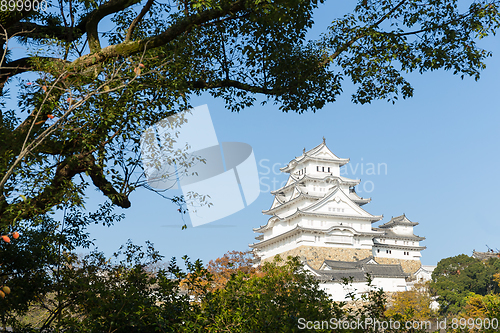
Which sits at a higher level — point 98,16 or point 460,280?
point 98,16

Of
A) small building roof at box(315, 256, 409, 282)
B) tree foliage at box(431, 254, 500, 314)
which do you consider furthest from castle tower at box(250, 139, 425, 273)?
tree foliage at box(431, 254, 500, 314)

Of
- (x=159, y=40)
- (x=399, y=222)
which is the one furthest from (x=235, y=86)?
(x=399, y=222)

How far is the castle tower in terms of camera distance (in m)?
31.9

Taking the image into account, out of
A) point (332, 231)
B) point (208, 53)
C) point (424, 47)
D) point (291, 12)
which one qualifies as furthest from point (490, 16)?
point (332, 231)

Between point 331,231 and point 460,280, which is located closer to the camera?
point 460,280

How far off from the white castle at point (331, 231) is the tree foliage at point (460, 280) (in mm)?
2283

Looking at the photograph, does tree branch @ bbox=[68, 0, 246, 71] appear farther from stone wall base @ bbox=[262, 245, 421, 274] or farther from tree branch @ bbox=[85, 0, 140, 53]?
stone wall base @ bbox=[262, 245, 421, 274]

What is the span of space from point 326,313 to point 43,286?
3.37 metres

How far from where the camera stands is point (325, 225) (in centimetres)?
3259

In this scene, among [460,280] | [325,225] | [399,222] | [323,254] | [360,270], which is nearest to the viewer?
[360,270]

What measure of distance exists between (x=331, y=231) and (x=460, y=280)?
411 inches

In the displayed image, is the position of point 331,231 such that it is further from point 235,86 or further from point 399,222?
point 235,86

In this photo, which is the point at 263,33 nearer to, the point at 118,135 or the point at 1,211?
the point at 118,135

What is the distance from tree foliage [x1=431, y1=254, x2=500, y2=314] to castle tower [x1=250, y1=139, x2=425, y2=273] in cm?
281
